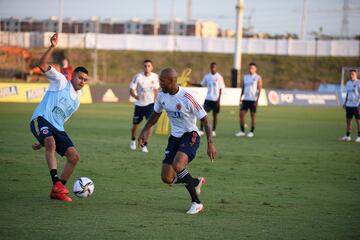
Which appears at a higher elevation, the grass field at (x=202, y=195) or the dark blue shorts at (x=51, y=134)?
the dark blue shorts at (x=51, y=134)

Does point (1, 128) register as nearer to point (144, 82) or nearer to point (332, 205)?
point (144, 82)

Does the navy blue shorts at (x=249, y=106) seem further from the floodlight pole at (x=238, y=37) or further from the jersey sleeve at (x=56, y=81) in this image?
the floodlight pole at (x=238, y=37)

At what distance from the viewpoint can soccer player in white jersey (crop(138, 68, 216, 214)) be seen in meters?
9.78

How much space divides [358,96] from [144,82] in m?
7.70

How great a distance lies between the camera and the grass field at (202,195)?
28.3ft

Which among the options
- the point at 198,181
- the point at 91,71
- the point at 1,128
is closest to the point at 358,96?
the point at 1,128

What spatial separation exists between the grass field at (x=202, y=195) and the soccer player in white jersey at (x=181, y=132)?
45 centimetres

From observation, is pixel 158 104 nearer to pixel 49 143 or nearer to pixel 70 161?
pixel 70 161

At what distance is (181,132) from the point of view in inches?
399

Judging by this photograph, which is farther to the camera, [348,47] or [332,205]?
[348,47]

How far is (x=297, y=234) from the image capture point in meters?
8.59

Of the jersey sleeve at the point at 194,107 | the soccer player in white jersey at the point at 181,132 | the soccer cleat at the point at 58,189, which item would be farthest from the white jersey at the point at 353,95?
the soccer cleat at the point at 58,189

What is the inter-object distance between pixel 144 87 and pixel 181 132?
337 inches

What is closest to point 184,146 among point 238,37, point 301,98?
point 238,37
